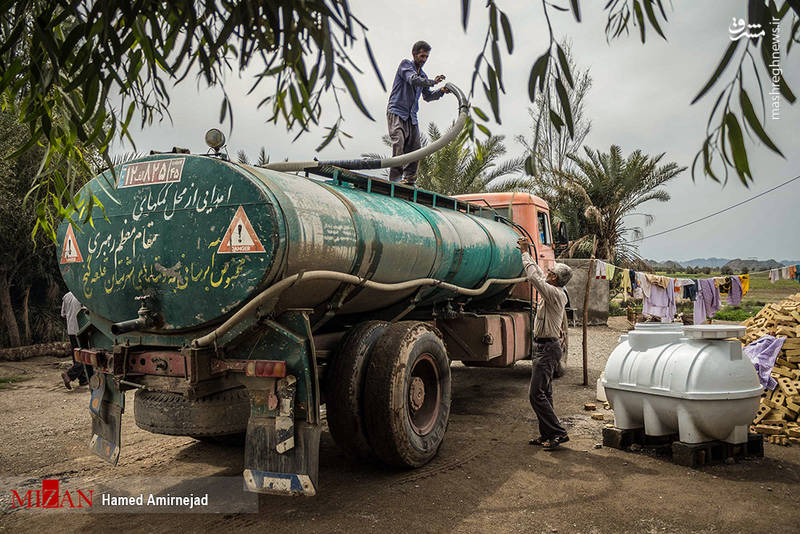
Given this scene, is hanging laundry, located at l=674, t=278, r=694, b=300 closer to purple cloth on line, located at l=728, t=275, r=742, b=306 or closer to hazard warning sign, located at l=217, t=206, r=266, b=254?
purple cloth on line, located at l=728, t=275, r=742, b=306

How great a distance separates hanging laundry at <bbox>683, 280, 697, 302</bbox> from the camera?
1188 cm

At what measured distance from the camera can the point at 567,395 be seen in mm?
7945

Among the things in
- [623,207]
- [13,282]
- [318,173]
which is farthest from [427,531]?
[623,207]

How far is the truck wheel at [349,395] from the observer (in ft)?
14.4

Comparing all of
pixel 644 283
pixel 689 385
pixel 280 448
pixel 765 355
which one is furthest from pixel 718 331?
pixel 644 283

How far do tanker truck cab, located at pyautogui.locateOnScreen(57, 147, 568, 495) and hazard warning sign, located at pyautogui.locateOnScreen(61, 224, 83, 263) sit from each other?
0.02 metres

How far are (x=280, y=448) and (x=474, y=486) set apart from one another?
5.46 feet

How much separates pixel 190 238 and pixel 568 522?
127 inches

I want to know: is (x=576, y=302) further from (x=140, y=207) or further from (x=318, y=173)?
(x=140, y=207)

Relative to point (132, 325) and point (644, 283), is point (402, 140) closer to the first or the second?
point (132, 325)

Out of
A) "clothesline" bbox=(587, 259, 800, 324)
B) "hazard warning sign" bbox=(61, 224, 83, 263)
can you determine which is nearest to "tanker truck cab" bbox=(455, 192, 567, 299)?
"clothesline" bbox=(587, 259, 800, 324)

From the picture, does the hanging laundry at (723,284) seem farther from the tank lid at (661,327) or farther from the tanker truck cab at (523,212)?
the tank lid at (661,327)

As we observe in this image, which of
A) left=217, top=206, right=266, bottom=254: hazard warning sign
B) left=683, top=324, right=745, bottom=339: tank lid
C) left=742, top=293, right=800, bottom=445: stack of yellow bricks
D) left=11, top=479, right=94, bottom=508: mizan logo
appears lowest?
left=11, top=479, right=94, bottom=508: mizan logo

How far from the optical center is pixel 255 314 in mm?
3818
